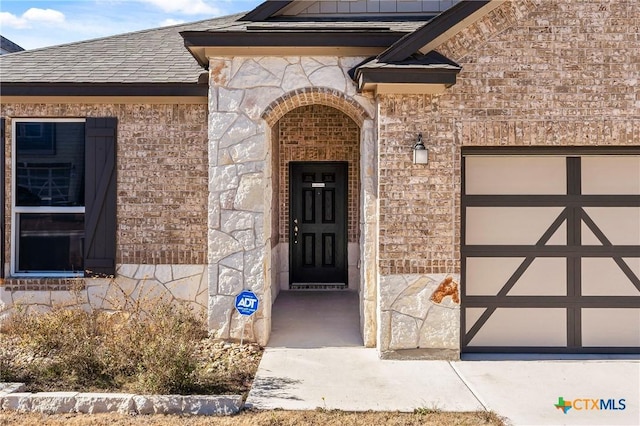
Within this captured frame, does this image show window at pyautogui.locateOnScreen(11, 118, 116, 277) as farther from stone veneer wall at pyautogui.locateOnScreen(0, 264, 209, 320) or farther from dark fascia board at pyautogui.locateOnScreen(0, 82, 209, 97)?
dark fascia board at pyautogui.locateOnScreen(0, 82, 209, 97)

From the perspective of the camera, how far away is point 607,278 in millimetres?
6008

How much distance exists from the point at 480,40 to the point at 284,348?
15.3 feet

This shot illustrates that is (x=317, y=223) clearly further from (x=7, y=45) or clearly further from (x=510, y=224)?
(x=7, y=45)

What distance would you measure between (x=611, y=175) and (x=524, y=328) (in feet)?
7.58

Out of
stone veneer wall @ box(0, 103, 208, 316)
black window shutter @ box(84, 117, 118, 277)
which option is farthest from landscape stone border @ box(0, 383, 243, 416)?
black window shutter @ box(84, 117, 118, 277)

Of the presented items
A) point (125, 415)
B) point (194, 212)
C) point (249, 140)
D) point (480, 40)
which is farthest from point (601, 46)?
point (125, 415)

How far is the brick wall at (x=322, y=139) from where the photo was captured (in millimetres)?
9156

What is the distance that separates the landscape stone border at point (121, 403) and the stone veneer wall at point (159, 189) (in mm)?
2597

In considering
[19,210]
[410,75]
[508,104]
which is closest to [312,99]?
[410,75]

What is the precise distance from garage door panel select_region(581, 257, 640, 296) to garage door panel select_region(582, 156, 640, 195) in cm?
90

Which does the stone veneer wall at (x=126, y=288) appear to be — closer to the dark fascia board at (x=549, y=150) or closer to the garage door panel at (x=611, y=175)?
the dark fascia board at (x=549, y=150)

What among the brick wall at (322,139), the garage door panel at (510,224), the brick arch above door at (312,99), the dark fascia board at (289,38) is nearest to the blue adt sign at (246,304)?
the brick arch above door at (312,99)

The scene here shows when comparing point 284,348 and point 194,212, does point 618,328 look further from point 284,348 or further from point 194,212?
point 194,212

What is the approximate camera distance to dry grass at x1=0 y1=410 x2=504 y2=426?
407 centimetres
